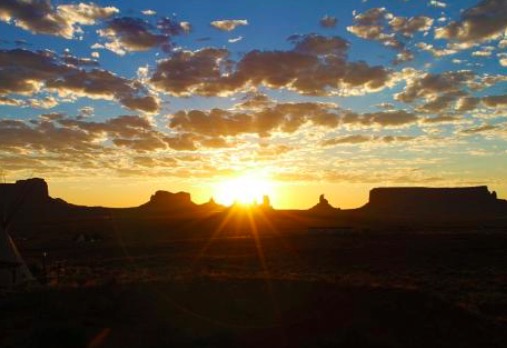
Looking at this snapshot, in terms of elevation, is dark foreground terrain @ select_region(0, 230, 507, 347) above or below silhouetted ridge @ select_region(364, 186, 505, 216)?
below

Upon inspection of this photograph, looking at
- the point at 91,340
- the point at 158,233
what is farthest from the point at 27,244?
the point at 91,340

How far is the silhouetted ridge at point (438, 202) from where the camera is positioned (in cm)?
18238

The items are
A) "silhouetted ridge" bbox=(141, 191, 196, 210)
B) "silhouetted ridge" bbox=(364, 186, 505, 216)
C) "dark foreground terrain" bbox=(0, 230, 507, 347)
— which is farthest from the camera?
"silhouetted ridge" bbox=(364, 186, 505, 216)

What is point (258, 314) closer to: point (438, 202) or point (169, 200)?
point (169, 200)

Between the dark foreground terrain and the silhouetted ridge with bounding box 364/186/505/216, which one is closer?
the dark foreground terrain

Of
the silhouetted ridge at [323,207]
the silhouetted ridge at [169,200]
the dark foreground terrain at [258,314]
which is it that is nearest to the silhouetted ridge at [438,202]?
the silhouetted ridge at [323,207]

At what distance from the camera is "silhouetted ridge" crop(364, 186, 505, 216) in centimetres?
18238

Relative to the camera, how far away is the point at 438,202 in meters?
187

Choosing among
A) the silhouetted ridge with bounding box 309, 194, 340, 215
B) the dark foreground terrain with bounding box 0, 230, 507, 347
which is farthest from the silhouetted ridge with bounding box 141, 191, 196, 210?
the dark foreground terrain with bounding box 0, 230, 507, 347

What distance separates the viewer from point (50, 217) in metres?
137

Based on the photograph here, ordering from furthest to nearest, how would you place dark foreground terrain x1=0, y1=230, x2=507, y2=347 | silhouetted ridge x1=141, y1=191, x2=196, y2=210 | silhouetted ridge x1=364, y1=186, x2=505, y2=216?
silhouetted ridge x1=364, y1=186, x2=505, y2=216 → silhouetted ridge x1=141, y1=191, x2=196, y2=210 → dark foreground terrain x1=0, y1=230, x2=507, y2=347

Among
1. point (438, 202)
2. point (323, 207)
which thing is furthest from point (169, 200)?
point (438, 202)

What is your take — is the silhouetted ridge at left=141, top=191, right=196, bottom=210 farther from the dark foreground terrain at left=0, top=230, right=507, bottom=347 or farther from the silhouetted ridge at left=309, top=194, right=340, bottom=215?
the dark foreground terrain at left=0, top=230, right=507, bottom=347

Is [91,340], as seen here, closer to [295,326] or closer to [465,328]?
[295,326]
